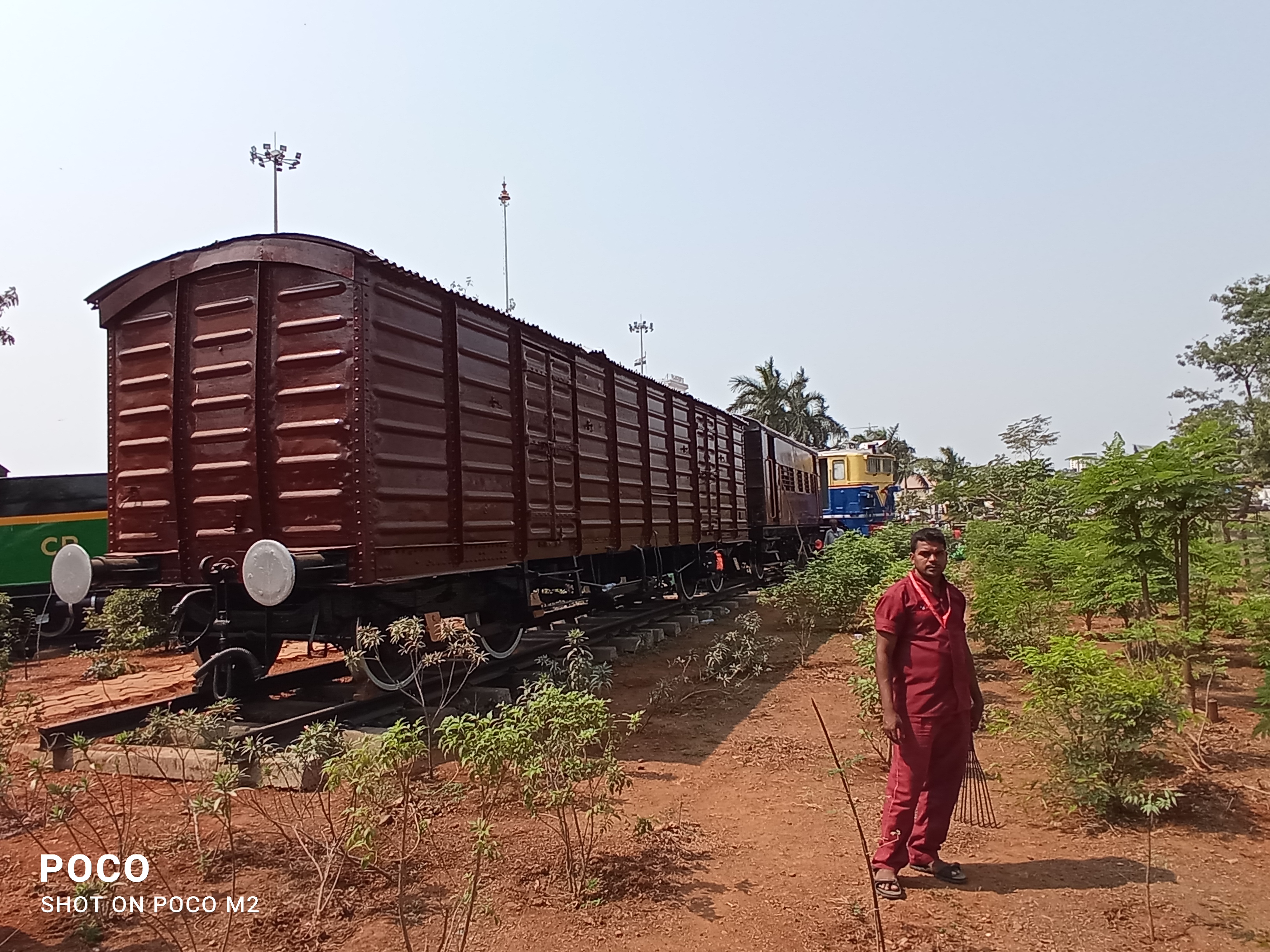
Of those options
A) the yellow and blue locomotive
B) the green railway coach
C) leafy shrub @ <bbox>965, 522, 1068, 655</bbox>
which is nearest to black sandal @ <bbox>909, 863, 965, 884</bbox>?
leafy shrub @ <bbox>965, 522, 1068, 655</bbox>

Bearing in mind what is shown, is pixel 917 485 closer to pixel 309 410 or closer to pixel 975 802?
pixel 975 802

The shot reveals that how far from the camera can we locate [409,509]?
5.88 meters

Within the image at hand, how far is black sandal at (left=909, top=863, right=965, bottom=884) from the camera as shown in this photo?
3613mm

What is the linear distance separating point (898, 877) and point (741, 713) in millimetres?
3217

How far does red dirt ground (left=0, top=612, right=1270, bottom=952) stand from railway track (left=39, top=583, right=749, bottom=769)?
726mm

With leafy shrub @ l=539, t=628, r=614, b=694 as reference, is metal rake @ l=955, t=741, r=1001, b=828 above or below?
A: below

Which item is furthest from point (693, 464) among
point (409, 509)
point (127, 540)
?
point (127, 540)

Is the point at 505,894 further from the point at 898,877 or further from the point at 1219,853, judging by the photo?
the point at 1219,853

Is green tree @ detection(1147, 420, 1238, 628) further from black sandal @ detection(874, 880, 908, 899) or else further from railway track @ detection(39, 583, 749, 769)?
railway track @ detection(39, 583, 749, 769)

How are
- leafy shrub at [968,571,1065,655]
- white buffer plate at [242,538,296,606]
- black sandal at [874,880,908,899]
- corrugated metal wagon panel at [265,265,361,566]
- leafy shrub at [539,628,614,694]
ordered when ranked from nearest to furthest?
black sandal at [874,880,908,899] < white buffer plate at [242,538,296,606] < corrugated metal wagon panel at [265,265,361,566] < leafy shrub at [539,628,614,694] < leafy shrub at [968,571,1065,655]

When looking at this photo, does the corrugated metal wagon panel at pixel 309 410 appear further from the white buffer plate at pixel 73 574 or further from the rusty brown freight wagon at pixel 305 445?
the white buffer plate at pixel 73 574

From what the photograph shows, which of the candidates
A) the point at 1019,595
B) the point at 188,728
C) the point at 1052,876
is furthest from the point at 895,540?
the point at 188,728

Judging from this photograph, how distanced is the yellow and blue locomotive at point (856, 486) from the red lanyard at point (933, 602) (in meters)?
22.1

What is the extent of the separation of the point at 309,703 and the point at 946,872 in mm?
4836
